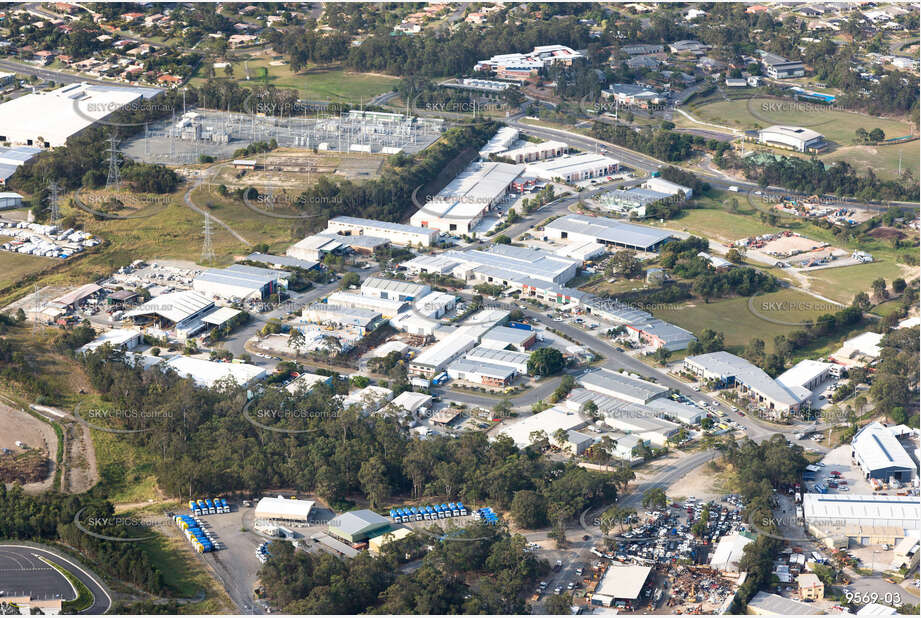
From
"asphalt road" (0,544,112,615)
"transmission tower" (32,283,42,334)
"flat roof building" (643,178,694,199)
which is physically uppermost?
"asphalt road" (0,544,112,615)

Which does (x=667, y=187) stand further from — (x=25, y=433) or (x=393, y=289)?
(x=25, y=433)

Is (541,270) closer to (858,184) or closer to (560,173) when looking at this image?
(560,173)

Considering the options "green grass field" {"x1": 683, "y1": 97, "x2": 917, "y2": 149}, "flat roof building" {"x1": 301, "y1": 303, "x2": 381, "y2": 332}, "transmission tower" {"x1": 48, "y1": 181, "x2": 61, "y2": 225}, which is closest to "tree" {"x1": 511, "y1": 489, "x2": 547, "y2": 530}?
"flat roof building" {"x1": 301, "y1": 303, "x2": 381, "y2": 332}

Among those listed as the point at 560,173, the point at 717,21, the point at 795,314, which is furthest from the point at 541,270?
the point at 717,21

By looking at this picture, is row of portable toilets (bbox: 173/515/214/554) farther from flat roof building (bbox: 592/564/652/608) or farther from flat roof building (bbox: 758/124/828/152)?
flat roof building (bbox: 758/124/828/152)

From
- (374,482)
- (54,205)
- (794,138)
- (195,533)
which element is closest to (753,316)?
(374,482)

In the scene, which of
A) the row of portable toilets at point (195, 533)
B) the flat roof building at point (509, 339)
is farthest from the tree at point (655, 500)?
the row of portable toilets at point (195, 533)
